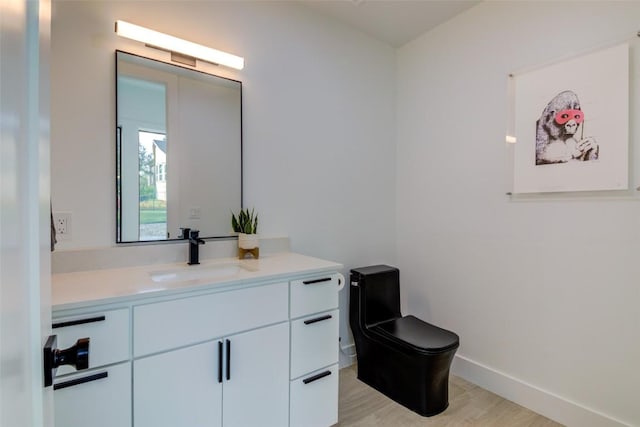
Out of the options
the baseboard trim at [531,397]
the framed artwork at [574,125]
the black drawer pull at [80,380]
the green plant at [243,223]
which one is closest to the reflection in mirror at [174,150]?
the green plant at [243,223]

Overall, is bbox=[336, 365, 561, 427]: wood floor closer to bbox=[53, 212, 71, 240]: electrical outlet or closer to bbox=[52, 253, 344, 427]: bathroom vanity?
bbox=[52, 253, 344, 427]: bathroom vanity

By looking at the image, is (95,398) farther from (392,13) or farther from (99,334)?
(392,13)

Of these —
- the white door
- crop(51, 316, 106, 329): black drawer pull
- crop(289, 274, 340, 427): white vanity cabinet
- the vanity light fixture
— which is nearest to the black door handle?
the white door

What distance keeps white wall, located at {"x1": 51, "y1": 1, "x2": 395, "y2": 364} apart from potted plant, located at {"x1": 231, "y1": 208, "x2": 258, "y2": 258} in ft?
0.26

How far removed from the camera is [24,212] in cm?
47

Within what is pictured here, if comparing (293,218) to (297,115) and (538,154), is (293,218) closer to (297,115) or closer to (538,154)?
(297,115)

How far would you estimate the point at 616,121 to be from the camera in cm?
159

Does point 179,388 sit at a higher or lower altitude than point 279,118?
lower

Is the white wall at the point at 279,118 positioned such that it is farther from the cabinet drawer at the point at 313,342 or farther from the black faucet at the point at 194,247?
the cabinet drawer at the point at 313,342

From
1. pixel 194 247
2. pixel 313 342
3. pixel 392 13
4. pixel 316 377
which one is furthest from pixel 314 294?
pixel 392 13

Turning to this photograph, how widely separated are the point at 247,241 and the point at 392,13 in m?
1.86

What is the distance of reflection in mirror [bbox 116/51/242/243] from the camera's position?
1.60 meters

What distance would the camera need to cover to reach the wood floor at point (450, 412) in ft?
5.90

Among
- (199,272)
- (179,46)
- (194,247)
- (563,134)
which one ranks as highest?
(179,46)
